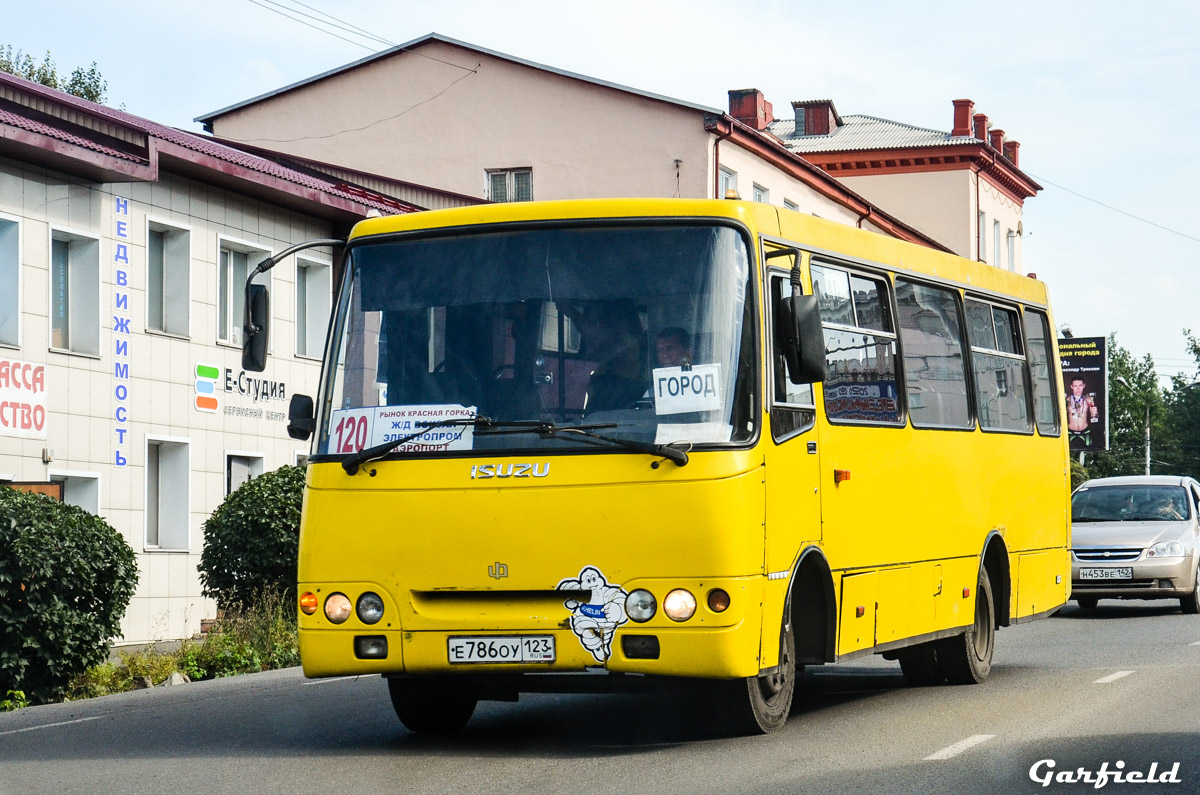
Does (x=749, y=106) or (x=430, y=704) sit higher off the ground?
(x=749, y=106)

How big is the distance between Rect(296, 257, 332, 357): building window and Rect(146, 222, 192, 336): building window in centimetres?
334

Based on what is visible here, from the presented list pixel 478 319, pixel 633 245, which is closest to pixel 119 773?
pixel 478 319

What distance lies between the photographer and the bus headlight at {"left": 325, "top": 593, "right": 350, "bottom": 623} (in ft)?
31.0

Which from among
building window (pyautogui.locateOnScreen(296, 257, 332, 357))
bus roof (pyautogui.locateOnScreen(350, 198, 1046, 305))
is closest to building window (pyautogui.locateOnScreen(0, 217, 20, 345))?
building window (pyautogui.locateOnScreen(296, 257, 332, 357))

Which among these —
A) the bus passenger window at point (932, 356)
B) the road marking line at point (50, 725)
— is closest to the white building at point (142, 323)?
the road marking line at point (50, 725)

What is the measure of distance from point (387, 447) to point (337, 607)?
2.88ft

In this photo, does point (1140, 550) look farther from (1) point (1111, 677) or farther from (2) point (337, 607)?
(2) point (337, 607)

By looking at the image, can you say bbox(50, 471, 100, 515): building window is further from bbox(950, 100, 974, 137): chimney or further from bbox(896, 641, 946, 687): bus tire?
bbox(950, 100, 974, 137): chimney

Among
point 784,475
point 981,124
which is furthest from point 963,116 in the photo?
point 784,475

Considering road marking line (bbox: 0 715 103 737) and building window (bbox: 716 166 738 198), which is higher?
building window (bbox: 716 166 738 198)

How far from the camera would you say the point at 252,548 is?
19594 millimetres

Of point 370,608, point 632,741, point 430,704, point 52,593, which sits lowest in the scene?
point 632,741

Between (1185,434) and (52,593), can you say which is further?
(1185,434)

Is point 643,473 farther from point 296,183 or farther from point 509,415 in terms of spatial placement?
point 296,183
